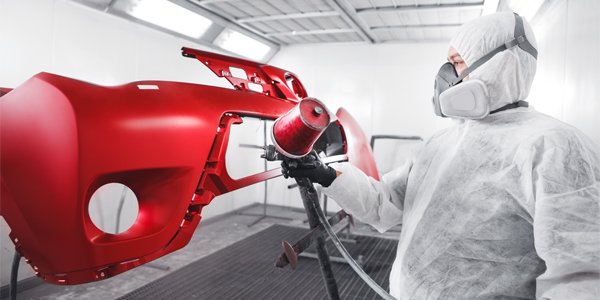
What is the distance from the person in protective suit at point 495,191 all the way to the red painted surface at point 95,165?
30 centimetres

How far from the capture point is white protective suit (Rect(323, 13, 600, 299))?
731 mm

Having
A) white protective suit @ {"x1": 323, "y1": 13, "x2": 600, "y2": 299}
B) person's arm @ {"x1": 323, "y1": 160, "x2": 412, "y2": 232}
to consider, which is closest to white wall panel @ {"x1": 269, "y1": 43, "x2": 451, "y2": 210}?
person's arm @ {"x1": 323, "y1": 160, "x2": 412, "y2": 232}

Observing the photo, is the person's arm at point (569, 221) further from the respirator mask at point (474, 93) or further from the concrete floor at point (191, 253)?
the concrete floor at point (191, 253)

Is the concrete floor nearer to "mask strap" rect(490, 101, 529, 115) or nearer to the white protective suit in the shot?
the white protective suit

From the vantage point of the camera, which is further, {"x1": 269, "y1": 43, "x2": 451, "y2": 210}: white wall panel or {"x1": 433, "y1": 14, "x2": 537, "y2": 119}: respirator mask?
{"x1": 269, "y1": 43, "x2": 451, "y2": 210}: white wall panel

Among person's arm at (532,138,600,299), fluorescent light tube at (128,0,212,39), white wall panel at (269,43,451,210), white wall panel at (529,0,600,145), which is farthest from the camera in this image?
white wall panel at (269,43,451,210)

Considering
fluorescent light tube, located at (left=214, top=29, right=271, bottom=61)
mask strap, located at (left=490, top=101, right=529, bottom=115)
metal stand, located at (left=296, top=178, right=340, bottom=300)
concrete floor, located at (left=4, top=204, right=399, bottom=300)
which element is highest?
fluorescent light tube, located at (left=214, top=29, right=271, bottom=61)

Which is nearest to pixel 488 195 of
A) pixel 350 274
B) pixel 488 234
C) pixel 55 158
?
pixel 488 234

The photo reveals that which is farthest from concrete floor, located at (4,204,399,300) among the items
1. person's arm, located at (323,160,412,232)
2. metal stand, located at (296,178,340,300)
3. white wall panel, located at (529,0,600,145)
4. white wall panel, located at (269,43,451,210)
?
white wall panel, located at (529,0,600,145)

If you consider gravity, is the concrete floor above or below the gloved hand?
below

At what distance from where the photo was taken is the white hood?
0.94m

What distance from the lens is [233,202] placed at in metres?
4.54

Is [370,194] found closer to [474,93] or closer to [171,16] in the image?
[474,93]

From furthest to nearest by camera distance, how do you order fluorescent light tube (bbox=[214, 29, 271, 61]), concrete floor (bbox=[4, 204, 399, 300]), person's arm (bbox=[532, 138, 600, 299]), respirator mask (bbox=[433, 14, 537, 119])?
1. fluorescent light tube (bbox=[214, 29, 271, 61])
2. concrete floor (bbox=[4, 204, 399, 300])
3. respirator mask (bbox=[433, 14, 537, 119])
4. person's arm (bbox=[532, 138, 600, 299])
